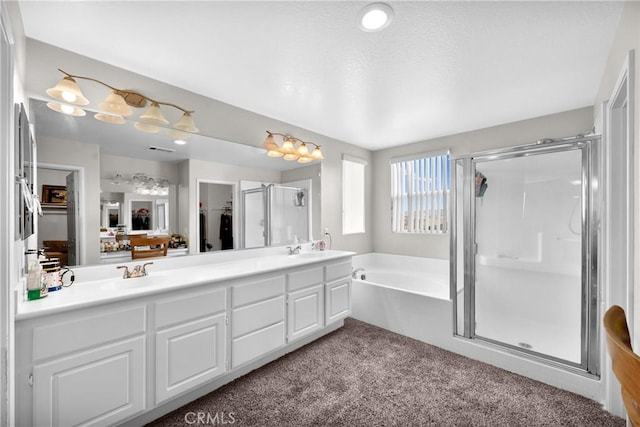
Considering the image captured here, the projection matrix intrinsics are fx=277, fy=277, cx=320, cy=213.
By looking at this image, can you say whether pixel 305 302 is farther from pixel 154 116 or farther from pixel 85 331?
pixel 154 116

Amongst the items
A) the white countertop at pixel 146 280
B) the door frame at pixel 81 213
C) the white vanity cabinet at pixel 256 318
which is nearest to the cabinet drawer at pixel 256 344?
the white vanity cabinet at pixel 256 318

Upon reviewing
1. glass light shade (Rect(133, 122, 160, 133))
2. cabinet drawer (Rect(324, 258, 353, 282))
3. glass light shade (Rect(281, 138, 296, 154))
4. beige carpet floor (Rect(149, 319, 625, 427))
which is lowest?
beige carpet floor (Rect(149, 319, 625, 427))

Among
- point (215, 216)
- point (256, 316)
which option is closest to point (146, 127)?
point (215, 216)

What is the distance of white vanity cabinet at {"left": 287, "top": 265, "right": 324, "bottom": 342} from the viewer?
2.44 m

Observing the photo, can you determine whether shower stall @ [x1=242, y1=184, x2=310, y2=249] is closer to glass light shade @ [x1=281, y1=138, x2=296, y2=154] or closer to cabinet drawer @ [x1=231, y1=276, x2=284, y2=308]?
glass light shade @ [x1=281, y1=138, x2=296, y2=154]

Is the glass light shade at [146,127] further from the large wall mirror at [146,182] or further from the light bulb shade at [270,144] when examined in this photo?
the light bulb shade at [270,144]

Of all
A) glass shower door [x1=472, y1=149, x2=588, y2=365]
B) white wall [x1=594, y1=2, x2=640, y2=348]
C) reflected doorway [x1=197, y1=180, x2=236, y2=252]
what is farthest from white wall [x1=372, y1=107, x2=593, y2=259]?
reflected doorway [x1=197, y1=180, x2=236, y2=252]

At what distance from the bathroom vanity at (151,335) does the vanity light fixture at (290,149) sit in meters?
1.19

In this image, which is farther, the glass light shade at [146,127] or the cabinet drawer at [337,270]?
the cabinet drawer at [337,270]

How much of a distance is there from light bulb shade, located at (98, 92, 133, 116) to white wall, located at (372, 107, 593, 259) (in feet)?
10.9

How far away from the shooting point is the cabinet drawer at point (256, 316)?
202cm

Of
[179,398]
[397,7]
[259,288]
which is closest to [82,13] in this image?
[397,7]

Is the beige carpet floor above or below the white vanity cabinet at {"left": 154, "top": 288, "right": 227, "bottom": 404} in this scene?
below

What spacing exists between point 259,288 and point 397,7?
2.01 metres
